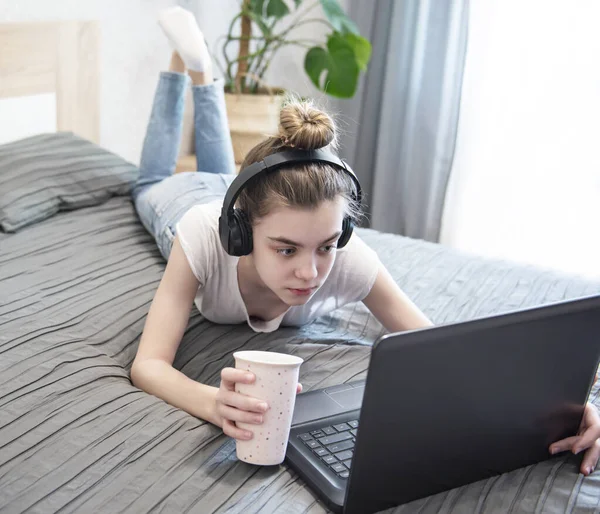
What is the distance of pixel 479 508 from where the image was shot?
90 cm

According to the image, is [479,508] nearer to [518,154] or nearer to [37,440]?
[37,440]

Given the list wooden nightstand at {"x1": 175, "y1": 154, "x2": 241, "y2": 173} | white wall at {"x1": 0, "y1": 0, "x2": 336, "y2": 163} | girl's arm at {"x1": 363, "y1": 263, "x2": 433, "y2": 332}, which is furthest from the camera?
wooden nightstand at {"x1": 175, "y1": 154, "x2": 241, "y2": 173}

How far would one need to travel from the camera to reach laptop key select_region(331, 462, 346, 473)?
927 millimetres

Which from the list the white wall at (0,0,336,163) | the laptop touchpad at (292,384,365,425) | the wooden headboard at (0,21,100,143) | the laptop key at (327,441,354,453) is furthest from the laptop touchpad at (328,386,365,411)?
the white wall at (0,0,336,163)

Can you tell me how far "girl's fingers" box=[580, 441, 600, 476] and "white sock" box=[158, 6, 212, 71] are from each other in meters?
1.46

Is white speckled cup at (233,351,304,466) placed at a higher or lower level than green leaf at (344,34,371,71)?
lower

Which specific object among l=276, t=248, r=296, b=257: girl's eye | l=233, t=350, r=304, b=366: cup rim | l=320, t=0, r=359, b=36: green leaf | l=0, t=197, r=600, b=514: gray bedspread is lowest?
l=0, t=197, r=600, b=514: gray bedspread

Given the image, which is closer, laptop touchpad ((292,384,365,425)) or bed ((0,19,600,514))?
bed ((0,19,600,514))

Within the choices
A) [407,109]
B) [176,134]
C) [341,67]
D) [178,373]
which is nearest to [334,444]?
[178,373]

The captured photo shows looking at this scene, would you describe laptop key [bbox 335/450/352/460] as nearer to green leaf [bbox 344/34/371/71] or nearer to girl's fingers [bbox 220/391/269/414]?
girl's fingers [bbox 220/391/269/414]

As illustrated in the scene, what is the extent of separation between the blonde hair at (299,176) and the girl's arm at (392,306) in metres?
0.26

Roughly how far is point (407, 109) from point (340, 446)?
2.24 m

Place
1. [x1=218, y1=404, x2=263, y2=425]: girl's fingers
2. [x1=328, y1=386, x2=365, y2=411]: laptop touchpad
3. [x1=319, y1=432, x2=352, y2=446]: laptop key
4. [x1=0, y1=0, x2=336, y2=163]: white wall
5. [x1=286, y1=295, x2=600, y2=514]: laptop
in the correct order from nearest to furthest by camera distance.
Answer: [x1=286, y1=295, x2=600, y2=514]: laptop → [x1=218, y1=404, x2=263, y2=425]: girl's fingers → [x1=319, y1=432, x2=352, y2=446]: laptop key → [x1=328, y1=386, x2=365, y2=411]: laptop touchpad → [x1=0, y1=0, x2=336, y2=163]: white wall

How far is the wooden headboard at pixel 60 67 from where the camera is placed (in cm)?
204
